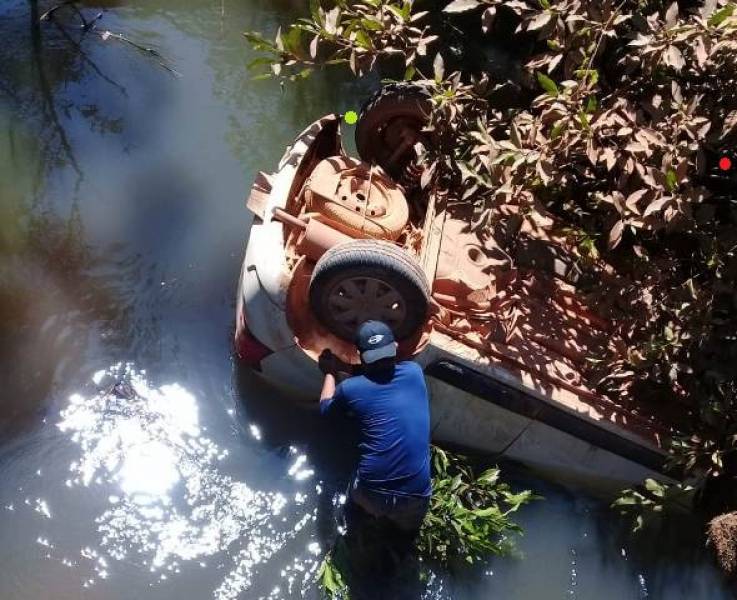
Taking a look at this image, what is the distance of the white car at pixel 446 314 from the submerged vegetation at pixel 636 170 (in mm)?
192

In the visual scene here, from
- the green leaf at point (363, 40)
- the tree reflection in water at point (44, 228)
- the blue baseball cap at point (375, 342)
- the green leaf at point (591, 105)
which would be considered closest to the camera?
the blue baseball cap at point (375, 342)

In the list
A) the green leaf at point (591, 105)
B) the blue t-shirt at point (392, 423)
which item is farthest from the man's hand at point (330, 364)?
the green leaf at point (591, 105)

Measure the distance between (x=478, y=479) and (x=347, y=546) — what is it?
1037 mm

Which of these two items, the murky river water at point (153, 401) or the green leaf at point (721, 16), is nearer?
the green leaf at point (721, 16)

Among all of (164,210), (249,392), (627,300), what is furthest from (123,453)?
(627,300)

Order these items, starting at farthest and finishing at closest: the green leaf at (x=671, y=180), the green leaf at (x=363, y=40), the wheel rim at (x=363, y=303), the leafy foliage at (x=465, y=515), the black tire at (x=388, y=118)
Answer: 1. the black tire at (x=388, y=118)
2. the green leaf at (x=363, y=40)
3. the leafy foliage at (x=465, y=515)
4. the wheel rim at (x=363, y=303)
5. the green leaf at (x=671, y=180)

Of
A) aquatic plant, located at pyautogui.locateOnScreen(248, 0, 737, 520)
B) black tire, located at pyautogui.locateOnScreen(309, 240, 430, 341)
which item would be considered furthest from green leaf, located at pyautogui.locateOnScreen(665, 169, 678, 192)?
black tire, located at pyautogui.locateOnScreen(309, 240, 430, 341)

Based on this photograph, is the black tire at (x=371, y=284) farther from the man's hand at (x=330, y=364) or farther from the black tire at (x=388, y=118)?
the black tire at (x=388, y=118)

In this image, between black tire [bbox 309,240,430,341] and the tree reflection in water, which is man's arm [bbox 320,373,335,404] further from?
the tree reflection in water

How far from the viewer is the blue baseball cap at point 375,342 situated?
464cm

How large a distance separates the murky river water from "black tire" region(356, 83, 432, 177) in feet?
4.84

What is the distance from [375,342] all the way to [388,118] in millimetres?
2182

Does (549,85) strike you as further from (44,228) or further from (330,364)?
(44,228)

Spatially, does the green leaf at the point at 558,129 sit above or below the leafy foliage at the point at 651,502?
above
